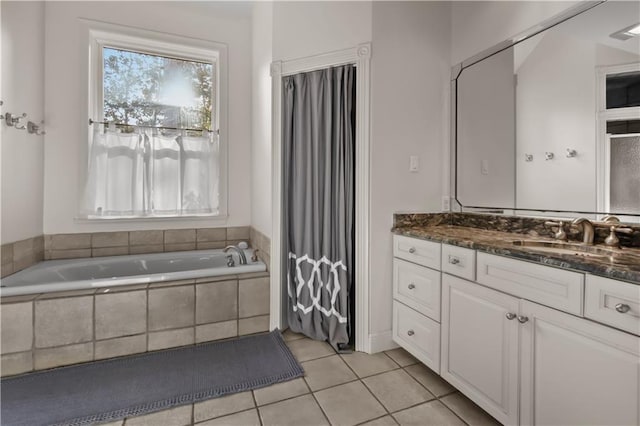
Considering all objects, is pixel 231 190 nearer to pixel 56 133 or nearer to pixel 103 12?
pixel 56 133

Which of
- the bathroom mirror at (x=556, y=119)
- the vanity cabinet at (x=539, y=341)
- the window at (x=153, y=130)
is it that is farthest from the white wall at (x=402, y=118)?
the window at (x=153, y=130)

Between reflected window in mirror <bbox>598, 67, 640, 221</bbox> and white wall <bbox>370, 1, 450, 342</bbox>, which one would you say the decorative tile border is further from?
reflected window in mirror <bbox>598, 67, 640, 221</bbox>

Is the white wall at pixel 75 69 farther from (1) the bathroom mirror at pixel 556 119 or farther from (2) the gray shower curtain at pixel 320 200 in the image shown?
(1) the bathroom mirror at pixel 556 119

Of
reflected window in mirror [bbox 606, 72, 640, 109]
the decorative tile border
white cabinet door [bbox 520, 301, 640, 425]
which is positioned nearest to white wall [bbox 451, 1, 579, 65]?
reflected window in mirror [bbox 606, 72, 640, 109]

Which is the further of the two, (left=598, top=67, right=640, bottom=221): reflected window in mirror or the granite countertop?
(left=598, top=67, right=640, bottom=221): reflected window in mirror

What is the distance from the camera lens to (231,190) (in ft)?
10.2

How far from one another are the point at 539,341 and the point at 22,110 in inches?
133

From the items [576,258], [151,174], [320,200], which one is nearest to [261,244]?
[320,200]

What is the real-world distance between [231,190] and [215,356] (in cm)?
162

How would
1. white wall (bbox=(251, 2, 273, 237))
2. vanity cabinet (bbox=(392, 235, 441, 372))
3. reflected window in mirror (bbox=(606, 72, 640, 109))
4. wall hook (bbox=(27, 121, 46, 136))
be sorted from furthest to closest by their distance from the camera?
1. white wall (bbox=(251, 2, 273, 237))
2. wall hook (bbox=(27, 121, 46, 136))
3. vanity cabinet (bbox=(392, 235, 441, 372))
4. reflected window in mirror (bbox=(606, 72, 640, 109))

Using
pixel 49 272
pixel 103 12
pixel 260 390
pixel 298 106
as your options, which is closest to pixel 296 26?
pixel 298 106

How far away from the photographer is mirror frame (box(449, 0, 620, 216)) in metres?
1.56

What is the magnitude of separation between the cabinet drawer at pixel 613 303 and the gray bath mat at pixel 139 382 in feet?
4.71

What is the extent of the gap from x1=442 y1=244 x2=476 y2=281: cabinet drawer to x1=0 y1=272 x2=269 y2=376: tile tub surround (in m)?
1.28
